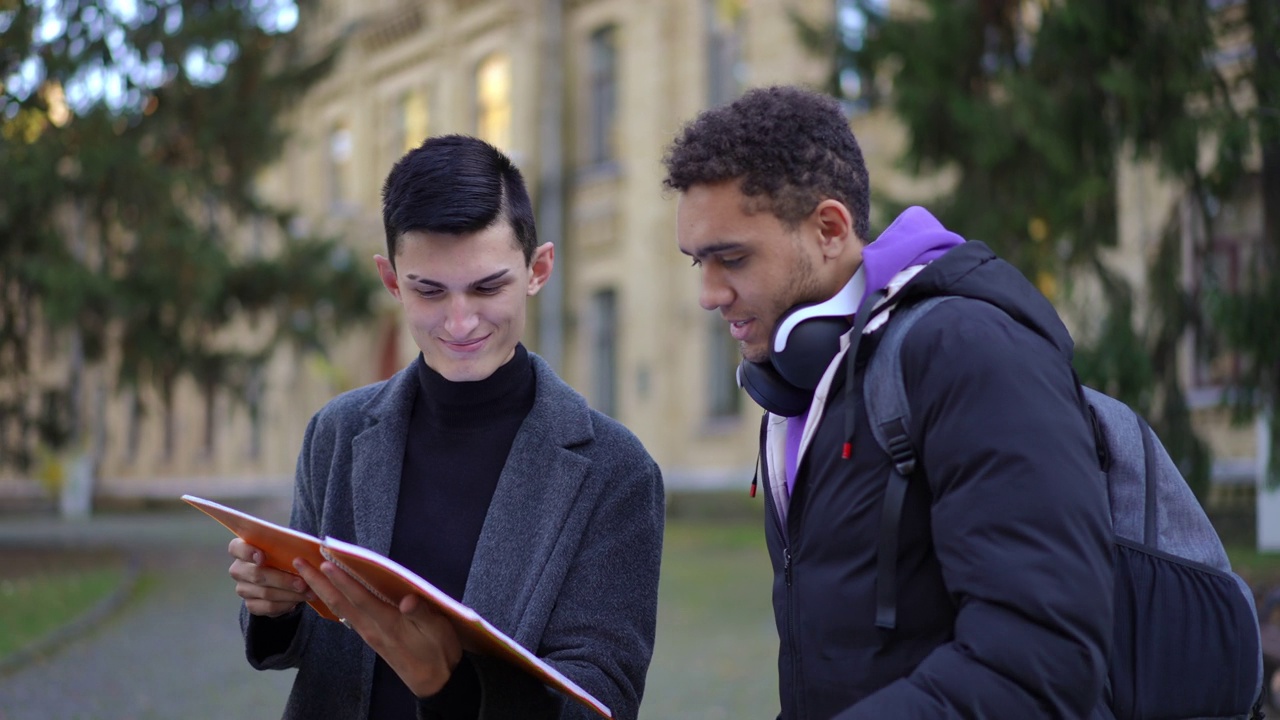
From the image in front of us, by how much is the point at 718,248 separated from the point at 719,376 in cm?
2260

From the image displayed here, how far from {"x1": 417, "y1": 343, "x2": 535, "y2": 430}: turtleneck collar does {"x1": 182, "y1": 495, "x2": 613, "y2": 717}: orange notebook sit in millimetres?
520

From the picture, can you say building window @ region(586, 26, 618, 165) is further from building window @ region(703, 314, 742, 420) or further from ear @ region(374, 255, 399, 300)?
ear @ region(374, 255, 399, 300)

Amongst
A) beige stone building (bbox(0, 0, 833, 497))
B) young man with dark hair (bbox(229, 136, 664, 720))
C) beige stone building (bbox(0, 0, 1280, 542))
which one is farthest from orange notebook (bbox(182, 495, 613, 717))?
beige stone building (bbox(0, 0, 833, 497))

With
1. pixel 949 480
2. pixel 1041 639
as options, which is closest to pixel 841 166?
pixel 949 480

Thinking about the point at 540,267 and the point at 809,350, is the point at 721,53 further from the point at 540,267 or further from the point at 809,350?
the point at 809,350

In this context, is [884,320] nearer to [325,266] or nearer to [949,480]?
[949,480]

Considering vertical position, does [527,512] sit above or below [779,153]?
below

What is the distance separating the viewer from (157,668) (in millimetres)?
10258

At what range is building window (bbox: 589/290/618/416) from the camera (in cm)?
2700

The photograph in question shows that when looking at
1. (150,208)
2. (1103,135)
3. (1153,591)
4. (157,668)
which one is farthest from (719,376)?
(1153,591)

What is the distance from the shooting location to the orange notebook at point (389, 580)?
85.9 inches

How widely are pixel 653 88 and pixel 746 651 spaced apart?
17.1m

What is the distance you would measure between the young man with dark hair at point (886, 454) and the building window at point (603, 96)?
2556 cm

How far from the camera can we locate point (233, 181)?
741 inches
